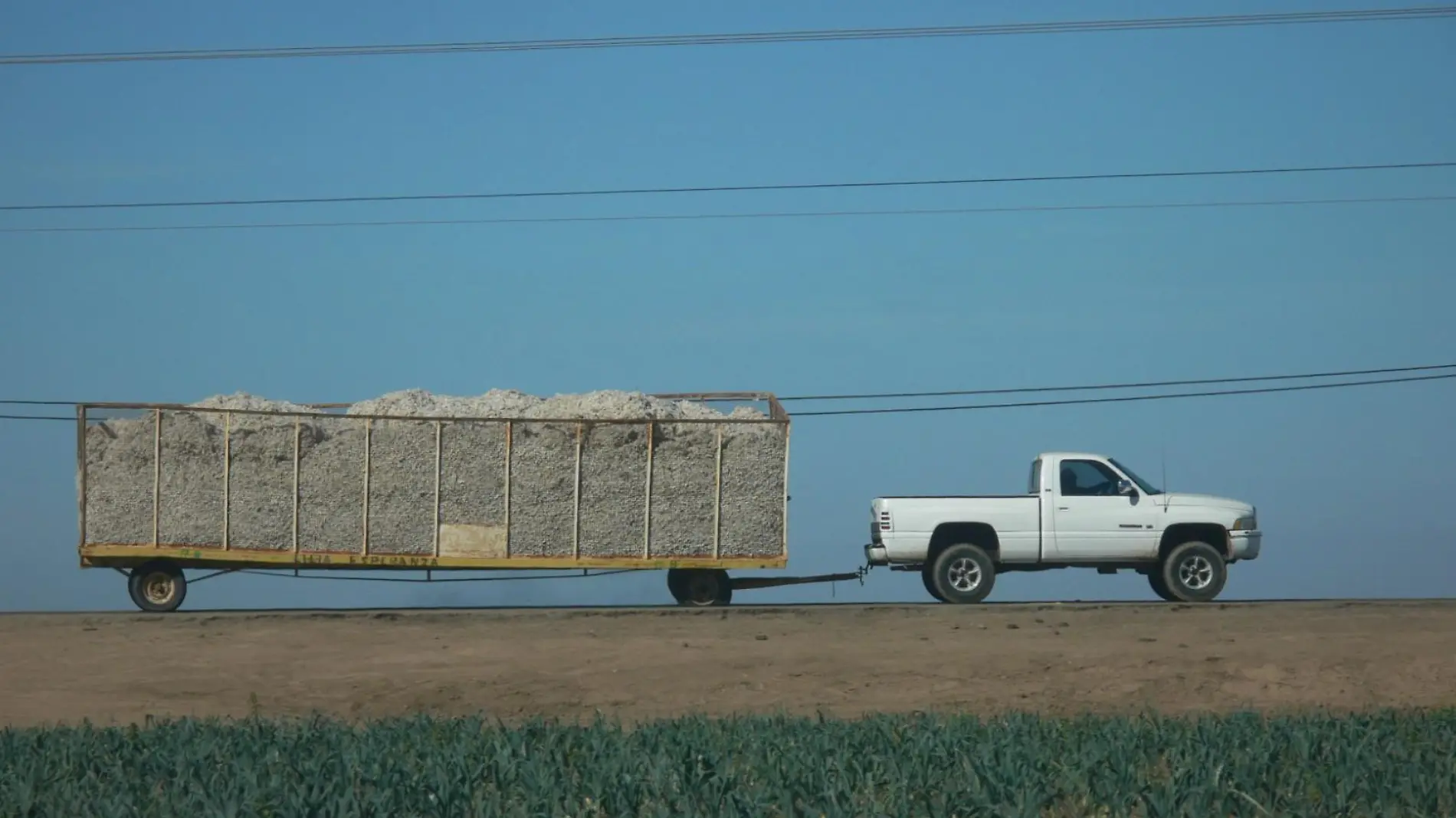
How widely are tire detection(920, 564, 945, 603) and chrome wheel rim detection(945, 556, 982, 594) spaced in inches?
10.9

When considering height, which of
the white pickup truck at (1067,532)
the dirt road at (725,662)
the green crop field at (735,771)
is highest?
the white pickup truck at (1067,532)

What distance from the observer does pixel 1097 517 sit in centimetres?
2409

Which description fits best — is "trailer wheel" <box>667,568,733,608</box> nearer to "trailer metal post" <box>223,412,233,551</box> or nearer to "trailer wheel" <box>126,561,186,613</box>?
"trailer metal post" <box>223,412,233,551</box>

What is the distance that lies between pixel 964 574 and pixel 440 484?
28.6 ft

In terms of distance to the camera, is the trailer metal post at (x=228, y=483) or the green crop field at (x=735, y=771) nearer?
the green crop field at (x=735, y=771)

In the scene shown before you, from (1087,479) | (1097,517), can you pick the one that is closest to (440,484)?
(1087,479)

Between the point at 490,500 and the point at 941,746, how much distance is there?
1398cm

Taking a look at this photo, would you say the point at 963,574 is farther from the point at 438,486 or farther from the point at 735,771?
the point at 735,771

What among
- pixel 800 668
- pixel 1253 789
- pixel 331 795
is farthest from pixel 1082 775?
pixel 800 668

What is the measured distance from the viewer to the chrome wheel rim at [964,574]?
23.9 meters

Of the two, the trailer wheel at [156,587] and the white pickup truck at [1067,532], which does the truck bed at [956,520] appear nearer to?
the white pickup truck at [1067,532]

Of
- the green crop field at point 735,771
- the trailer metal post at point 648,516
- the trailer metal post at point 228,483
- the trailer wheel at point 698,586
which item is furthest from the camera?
the trailer wheel at point 698,586

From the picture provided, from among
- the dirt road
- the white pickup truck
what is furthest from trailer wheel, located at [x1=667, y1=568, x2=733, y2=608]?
the white pickup truck

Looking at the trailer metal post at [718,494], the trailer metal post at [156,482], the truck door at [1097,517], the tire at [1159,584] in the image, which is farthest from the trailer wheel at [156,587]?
the tire at [1159,584]
